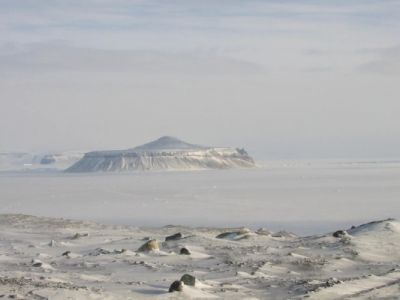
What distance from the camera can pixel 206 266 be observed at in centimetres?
2117

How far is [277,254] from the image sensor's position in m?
23.0

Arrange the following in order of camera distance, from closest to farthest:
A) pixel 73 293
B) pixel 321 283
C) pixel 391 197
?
pixel 73 293, pixel 321 283, pixel 391 197

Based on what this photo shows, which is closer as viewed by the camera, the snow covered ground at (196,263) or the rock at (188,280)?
the snow covered ground at (196,263)

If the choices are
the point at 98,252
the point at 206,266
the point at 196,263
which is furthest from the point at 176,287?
the point at 98,252

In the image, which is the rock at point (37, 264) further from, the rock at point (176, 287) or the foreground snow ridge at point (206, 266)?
the rock at point (176, 287)

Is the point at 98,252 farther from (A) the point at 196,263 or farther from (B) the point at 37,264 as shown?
(A) the point at 196,263

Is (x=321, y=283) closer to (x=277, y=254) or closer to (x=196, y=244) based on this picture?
(x=277, y=254)

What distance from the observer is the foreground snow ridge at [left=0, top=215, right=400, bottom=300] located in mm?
17000

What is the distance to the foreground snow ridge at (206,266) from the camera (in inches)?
669

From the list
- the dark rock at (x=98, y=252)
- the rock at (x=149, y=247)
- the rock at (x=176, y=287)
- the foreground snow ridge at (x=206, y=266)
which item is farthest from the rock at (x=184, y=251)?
the rock at (x=176, y=287)

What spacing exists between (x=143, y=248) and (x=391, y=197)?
172ft

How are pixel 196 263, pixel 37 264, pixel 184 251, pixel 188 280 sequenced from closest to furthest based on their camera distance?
pixel 188 280
pixel 37 264
pixel 196 263
pixel 184 251

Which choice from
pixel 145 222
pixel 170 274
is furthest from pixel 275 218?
pixel 170 274

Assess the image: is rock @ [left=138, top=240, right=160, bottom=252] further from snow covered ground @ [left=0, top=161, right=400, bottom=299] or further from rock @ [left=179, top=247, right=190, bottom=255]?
rock @ [left=179, top=247, right=190, bottom=255]
